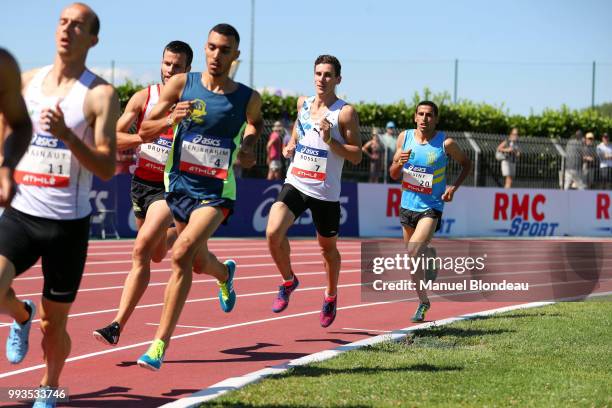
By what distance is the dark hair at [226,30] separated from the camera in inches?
287

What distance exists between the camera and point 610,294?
1439 cm

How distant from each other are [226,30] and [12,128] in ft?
8.31

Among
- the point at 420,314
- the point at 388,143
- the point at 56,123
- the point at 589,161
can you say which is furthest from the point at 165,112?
the point at 589,161

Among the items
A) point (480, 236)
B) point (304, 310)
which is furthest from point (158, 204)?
point (480, 236)

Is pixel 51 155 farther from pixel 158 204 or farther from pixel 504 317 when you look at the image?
pixel 504 317

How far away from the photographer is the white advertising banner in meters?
25.9

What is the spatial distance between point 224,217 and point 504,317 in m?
4.69

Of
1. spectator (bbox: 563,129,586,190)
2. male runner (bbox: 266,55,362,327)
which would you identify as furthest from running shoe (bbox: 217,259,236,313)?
spectator (bbox: 563,129,586,190)

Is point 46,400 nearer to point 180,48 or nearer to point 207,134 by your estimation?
point 207,134

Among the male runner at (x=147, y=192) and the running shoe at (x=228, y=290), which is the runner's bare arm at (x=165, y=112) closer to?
the male runner at (x=147, y=192)

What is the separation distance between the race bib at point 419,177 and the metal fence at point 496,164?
15.9 meters

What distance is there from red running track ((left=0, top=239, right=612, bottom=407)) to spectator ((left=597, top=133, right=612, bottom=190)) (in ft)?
51.5

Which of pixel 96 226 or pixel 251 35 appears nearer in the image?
pixel 96 226

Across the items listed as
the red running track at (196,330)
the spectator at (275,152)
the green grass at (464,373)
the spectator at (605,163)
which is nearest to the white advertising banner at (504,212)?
the spectator at (605,163)
